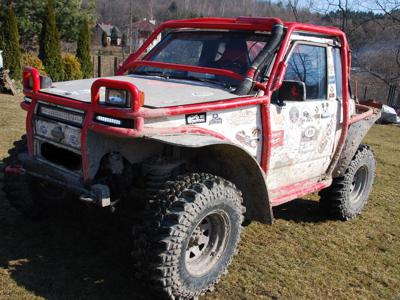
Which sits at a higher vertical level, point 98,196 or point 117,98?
point 117,98

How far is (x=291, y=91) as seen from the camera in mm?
4023

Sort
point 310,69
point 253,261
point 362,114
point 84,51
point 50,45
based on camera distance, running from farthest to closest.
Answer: point 84,51 < point 50,45 < point 362,114 < point 310,69 < point 253,261

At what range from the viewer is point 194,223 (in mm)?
3316

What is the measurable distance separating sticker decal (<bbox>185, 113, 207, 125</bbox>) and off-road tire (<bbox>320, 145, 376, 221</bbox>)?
2.39 meters

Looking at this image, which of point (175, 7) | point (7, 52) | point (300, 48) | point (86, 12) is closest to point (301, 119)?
point (300, 48)

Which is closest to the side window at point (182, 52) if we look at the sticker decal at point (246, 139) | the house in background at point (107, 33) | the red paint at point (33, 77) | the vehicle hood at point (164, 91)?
the vehicle hood at point (164, 91)

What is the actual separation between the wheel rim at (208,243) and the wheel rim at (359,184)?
8.38 feet

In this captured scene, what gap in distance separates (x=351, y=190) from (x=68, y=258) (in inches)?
131

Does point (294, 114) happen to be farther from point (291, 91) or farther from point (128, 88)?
point (128, 88)

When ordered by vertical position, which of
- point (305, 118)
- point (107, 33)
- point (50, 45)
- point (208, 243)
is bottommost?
point (107, 33)

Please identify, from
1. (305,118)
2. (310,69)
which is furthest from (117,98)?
(310,69)

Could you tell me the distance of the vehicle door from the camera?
4.15 m

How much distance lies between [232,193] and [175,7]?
53484 millimetres

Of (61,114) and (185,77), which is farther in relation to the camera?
(185,77)
